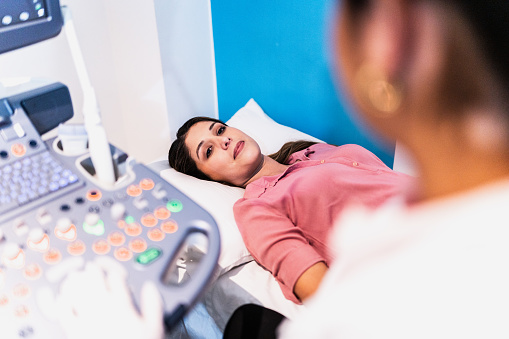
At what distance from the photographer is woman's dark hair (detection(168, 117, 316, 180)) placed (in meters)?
1.46

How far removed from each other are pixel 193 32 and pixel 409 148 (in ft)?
5.10

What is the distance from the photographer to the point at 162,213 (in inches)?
25.2

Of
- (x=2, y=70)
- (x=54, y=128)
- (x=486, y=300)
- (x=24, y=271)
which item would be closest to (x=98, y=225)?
(x=24, y=271)

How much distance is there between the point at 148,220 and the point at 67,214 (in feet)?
0.40

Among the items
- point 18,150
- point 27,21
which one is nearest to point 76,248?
point 18,150

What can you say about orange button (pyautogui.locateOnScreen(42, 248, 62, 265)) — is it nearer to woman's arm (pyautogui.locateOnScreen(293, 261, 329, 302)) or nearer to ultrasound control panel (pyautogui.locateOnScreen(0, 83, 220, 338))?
ultrasound control panel (pyautogui.locateOnScreen(0, 83, 220, 338))

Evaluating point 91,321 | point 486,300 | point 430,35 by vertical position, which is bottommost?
point 91,321

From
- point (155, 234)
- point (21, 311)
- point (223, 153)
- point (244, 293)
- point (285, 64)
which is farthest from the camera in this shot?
point (285, 64)

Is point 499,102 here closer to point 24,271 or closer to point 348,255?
point 348,255

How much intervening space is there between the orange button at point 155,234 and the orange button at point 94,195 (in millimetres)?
120

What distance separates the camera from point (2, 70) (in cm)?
140

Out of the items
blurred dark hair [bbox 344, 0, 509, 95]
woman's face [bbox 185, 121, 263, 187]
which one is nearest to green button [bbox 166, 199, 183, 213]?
blurred dark hair [bbox 344, 0, 509, 95]

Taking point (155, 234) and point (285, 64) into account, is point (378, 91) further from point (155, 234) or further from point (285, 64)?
point (285, 64)

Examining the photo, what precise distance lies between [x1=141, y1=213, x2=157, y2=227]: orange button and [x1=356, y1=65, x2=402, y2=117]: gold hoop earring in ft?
1.21
